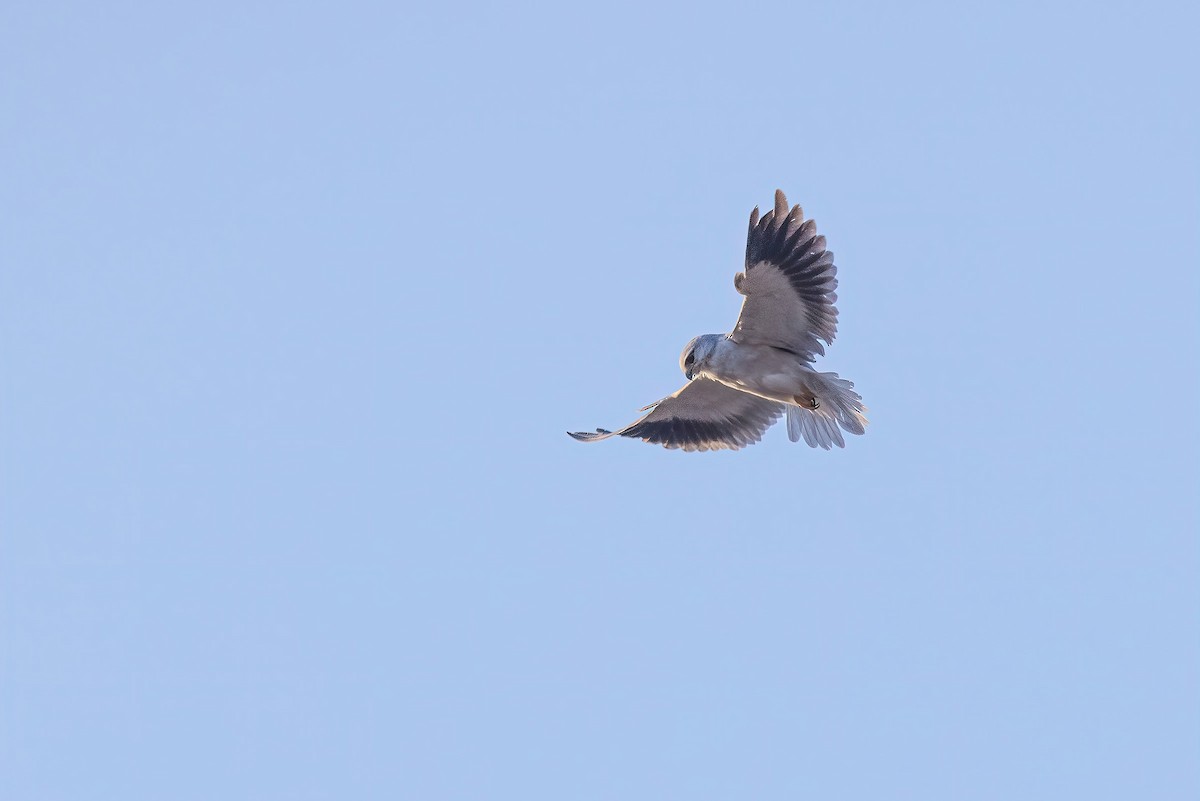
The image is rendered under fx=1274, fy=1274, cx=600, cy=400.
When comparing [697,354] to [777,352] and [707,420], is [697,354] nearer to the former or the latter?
[777,352]

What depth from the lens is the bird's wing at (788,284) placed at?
44.1ft

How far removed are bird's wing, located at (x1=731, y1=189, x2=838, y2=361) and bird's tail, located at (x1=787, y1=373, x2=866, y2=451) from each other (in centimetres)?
36

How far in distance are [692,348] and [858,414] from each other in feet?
6.67

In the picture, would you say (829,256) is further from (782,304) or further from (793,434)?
(793,434)

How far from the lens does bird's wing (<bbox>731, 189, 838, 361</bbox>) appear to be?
1344 centimetres

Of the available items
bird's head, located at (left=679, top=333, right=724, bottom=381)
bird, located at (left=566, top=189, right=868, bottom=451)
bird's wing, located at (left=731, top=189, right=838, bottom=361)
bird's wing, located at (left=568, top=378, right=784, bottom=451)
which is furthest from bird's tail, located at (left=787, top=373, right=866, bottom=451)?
bird's head, located at (left=679, top=333, right=724, bottom=381)

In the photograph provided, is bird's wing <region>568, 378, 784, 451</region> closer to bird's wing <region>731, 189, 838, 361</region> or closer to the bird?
the bird

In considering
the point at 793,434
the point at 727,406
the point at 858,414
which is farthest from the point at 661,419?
the point at 858,414

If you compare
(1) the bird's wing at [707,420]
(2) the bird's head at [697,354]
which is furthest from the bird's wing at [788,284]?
(1) the bird's wing at [707,420]

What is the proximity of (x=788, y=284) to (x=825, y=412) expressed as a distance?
1960mm

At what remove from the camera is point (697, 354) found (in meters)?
14.5

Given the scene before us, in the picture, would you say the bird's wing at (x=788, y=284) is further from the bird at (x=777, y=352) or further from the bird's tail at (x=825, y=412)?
the bird's tail at (x=825, y=412)

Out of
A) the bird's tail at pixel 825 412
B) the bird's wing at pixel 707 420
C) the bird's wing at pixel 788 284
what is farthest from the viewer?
the bird's wing at pixel 707 420

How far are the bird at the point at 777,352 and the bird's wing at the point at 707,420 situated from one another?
0.01 meters
